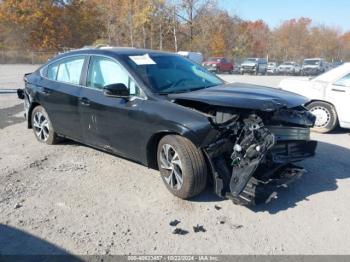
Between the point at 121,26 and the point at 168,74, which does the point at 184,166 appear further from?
the point at 121,26

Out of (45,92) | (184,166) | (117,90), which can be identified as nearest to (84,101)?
(117,90)

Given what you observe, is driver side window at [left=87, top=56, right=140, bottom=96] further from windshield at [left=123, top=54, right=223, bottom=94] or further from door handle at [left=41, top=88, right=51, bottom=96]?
door handle at [left=41, top=88, right=51, bottom=96]

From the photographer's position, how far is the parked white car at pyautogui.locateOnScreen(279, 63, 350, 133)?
25.2ft

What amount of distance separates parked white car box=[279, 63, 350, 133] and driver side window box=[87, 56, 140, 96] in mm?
4532

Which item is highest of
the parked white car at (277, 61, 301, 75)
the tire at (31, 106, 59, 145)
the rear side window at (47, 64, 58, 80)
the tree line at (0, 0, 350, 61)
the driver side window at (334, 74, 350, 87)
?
the tree line at (0, 0, 350, 61)

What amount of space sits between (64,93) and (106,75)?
3.02 feet

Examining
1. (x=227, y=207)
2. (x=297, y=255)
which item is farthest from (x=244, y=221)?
(x=297, y=255)

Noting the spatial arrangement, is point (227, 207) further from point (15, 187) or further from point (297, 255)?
point (15, 187)

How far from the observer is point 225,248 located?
11.5 ft

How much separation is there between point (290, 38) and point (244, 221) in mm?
77663

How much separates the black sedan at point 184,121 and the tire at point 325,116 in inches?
127

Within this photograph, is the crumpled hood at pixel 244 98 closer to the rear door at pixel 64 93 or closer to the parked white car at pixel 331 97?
the rear door at pixel 64 93

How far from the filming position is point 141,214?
4152 millimetres

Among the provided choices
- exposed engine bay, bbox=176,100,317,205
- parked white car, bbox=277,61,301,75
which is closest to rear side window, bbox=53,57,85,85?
exposed engine bay, bbox=176,100,317,205
